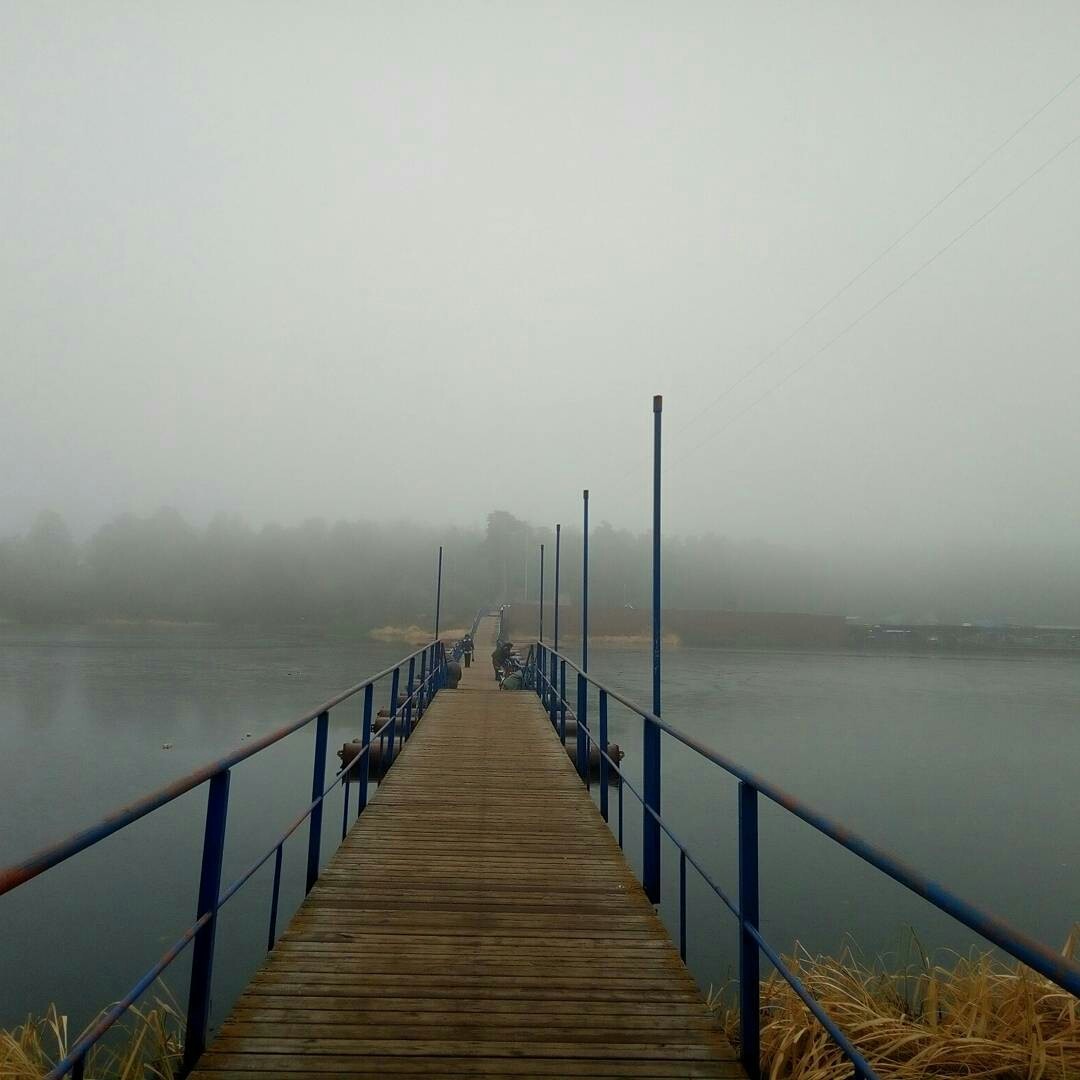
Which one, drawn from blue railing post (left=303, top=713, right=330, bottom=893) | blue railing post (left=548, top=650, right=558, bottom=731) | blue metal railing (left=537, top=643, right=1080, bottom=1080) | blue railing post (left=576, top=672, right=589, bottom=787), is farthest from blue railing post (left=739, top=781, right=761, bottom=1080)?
blue railing post (left=548, top=650, right=558, bottom=731)

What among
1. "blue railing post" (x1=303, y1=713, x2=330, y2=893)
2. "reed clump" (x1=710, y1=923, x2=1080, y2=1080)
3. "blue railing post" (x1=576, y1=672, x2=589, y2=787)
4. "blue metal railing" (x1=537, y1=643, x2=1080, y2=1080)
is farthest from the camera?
"blue railing post" (x1=576, y1=672, x2=589, y2=787)

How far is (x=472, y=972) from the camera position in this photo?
2768mm

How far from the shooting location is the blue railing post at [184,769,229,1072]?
231cm

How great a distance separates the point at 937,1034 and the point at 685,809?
9.32 m

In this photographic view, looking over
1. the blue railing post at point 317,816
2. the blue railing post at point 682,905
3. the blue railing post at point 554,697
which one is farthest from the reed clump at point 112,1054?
the blue railing post at point 554,697

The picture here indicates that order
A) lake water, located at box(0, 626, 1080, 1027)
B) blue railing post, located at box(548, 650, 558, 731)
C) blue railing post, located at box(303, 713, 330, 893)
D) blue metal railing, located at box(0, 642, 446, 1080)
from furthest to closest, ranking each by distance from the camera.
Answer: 1. blue railing post, located at box(548, 650, 558, 731)
2. lake water, located at box(0, 626, 1080, 1027)
3. blue railing post, located at box(303, 713, 330, 893)
4. blue metal railing, located at box(0, 642, 446, 1080)

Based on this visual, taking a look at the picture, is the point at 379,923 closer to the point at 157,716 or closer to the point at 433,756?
the point at 433,756

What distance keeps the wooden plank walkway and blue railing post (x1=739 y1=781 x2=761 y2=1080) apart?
9cm

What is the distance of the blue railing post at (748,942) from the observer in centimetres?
227

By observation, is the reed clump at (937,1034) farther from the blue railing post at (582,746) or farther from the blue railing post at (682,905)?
the blue railing post at (582,746)

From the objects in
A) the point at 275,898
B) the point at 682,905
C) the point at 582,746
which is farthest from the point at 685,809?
the point at 275,898

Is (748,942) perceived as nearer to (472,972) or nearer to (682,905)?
(472,972)

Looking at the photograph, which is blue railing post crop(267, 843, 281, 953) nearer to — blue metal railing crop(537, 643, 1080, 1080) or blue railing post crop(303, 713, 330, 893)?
blue railing post crop(303, 713, 330, 893)

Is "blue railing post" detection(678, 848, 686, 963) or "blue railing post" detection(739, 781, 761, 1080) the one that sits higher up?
"blue railing post" detection(739, 781, 761, 1080)
